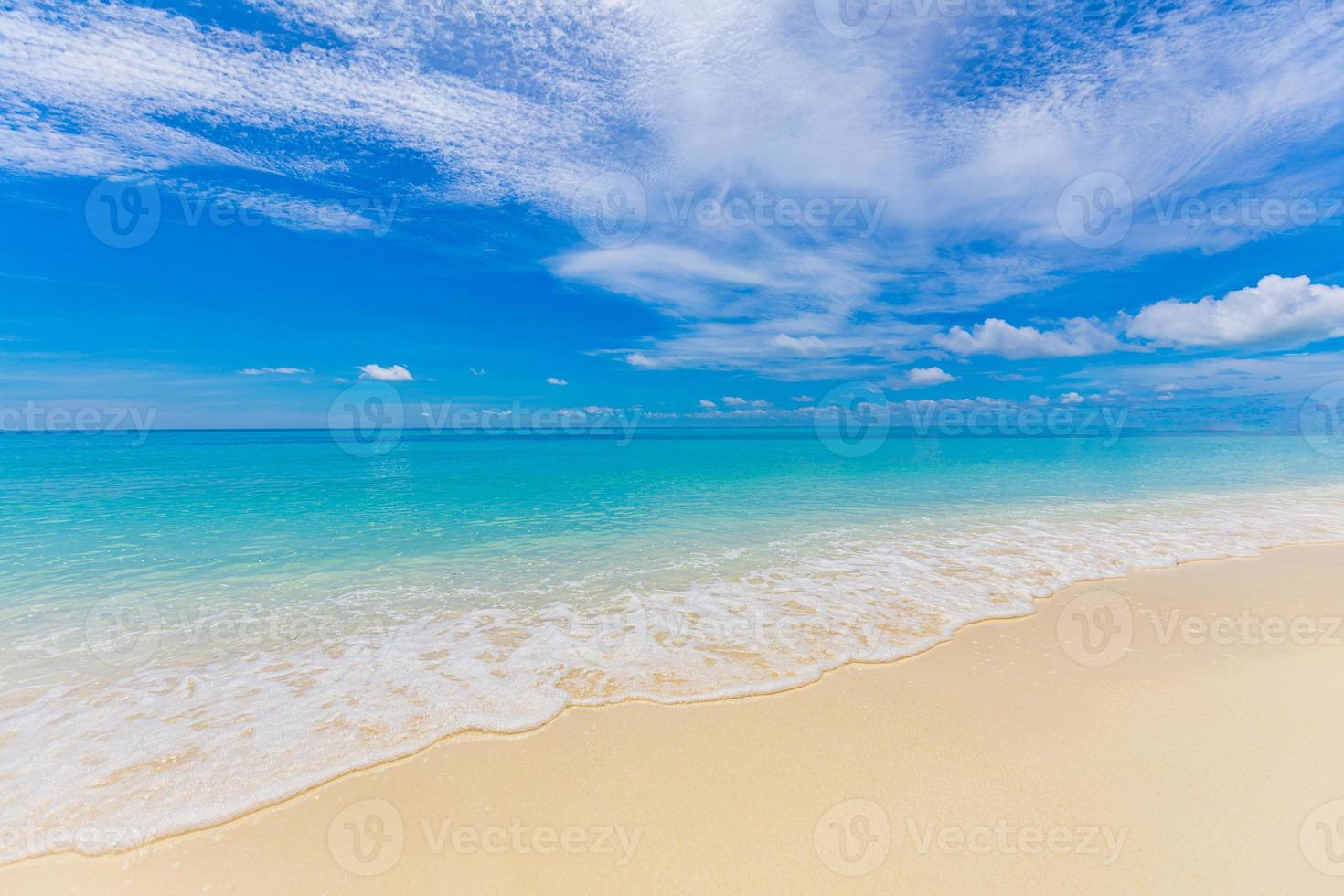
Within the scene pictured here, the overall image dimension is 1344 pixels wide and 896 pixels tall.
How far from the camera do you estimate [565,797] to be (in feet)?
14.3

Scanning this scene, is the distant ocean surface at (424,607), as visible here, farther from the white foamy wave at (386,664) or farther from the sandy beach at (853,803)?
the sandy beach at (853,803)

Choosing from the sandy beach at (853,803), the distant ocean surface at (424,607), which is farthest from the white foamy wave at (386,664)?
the sandy beach at (853,803)

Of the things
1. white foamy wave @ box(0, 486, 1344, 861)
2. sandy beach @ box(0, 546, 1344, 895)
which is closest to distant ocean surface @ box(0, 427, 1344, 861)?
white foamy wave @ box(0, 486, 1344, 861)

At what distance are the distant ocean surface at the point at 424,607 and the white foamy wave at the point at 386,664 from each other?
1.5 inches

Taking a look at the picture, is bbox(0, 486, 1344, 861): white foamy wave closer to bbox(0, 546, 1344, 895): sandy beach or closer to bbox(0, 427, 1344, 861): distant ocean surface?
bbox(0, 427, 1344, 861): distant ocean surface

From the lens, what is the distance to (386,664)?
6805 mm

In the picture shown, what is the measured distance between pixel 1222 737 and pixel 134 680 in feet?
39.9

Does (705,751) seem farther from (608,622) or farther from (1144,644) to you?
(1144,644)

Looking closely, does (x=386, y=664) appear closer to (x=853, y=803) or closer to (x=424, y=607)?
(x=424, y=607)

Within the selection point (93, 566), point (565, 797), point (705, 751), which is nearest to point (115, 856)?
point (565, 797)

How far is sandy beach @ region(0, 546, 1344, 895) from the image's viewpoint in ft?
11.9

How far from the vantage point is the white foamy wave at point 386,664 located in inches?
181

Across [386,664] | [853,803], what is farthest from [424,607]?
[853,803]

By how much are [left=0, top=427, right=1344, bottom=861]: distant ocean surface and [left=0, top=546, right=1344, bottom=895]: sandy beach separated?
1.70 feet
